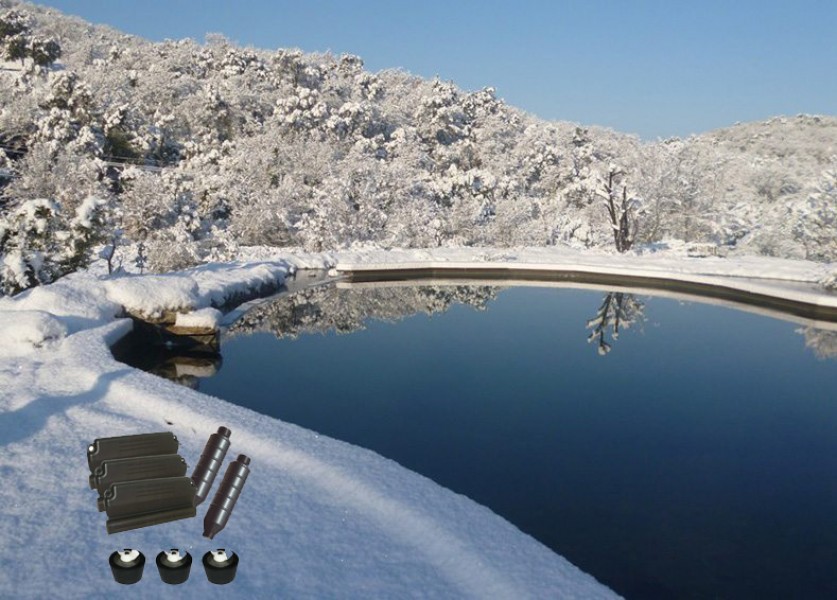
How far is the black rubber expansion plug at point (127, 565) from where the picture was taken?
3.02m

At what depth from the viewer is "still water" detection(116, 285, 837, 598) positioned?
4477 mm

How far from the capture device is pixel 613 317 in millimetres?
12094

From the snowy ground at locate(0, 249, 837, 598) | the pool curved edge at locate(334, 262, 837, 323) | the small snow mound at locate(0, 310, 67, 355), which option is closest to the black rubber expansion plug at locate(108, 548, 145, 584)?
the snowy ground at locate(0, 249, 837, 598)

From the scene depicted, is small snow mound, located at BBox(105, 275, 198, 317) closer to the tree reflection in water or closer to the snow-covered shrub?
the snow-covered shrub

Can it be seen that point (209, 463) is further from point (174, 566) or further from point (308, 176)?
point (308, 176)

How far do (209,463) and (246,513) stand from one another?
1.32 feet

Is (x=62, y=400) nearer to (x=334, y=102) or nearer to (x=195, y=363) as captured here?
(x=195, y=363)

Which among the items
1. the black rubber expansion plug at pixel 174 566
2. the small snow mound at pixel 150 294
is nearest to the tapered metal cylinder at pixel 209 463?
the black rubber expansion plug at pixel 174 566

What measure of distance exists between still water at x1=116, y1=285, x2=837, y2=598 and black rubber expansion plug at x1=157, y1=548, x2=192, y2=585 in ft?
8.17

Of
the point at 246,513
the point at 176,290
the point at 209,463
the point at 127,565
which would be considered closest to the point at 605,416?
the point at 246,513

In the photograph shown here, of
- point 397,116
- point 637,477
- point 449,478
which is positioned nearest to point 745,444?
point 637,477

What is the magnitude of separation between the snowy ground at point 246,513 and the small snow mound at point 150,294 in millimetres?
1934

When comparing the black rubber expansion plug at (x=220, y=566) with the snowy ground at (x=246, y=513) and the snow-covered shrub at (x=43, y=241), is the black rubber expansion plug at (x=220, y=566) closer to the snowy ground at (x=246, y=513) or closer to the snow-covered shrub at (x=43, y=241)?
the snowy ground at (x=246, y=513)

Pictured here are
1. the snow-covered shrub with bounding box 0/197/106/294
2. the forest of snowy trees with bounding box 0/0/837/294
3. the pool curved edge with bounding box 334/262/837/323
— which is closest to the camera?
the snow-covered shrub with bounding box 0/197/106/294
